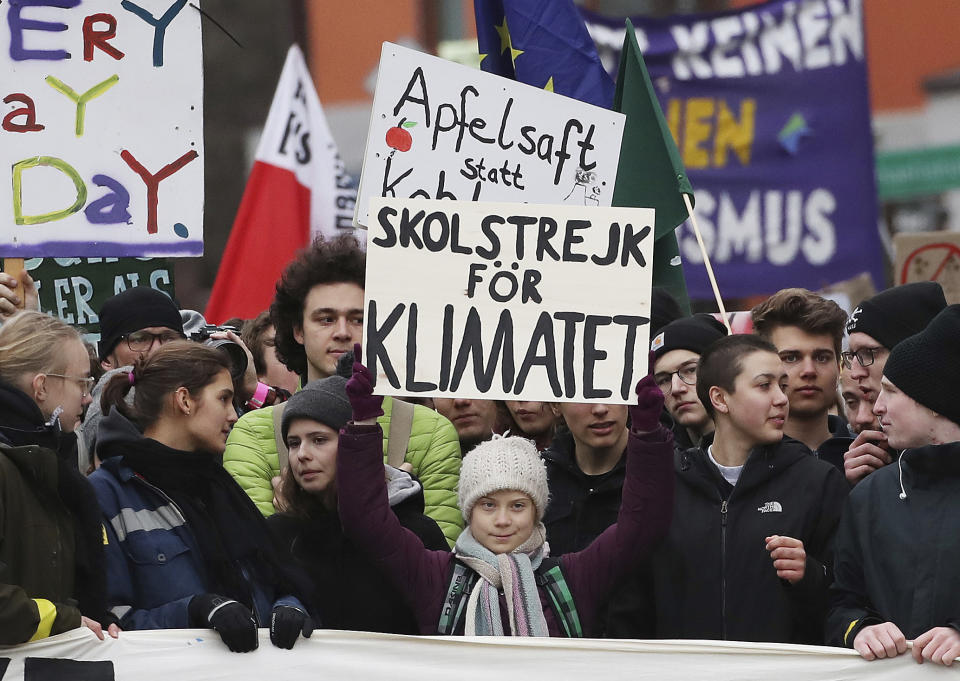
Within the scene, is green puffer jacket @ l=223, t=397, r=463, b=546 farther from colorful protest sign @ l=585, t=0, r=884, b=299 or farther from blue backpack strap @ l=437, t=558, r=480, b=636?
colorful protest sign @ l=585, t=0, r=884, b=299

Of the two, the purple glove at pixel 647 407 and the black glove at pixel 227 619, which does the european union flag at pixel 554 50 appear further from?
the black glove at pixel 227 619

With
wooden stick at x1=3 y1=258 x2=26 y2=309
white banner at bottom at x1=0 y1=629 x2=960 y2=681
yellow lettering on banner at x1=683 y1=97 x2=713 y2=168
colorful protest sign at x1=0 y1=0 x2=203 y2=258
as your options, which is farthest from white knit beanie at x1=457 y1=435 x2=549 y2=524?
yellow lettering on banner at x1=683 y1=97 x2=713 y2=168

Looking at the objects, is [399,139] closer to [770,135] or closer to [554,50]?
[554,50]

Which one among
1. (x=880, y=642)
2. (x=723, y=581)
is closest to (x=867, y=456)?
(x=723, y=581)

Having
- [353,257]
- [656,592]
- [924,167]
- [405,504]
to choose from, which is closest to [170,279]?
[353,257]

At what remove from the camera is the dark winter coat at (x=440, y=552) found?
414cm

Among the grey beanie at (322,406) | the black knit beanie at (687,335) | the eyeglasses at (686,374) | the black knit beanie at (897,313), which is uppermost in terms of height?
the black knit beanie at (897,313)

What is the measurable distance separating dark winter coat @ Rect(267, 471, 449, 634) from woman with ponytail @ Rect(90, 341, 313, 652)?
0.15m

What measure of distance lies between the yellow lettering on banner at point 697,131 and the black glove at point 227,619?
15.4 feet

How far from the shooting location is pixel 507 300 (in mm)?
4320

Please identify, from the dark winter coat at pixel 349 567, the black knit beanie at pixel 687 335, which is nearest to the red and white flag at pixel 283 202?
the black knit beanie at pixel 687 335

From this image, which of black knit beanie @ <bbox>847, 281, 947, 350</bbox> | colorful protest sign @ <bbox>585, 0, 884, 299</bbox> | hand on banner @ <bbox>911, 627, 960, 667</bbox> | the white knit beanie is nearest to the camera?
hand on banner @ <bbox>911, 627, 960, 667</bbox>

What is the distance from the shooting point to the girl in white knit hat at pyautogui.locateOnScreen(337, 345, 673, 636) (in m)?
4.15

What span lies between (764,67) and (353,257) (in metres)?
3.71
